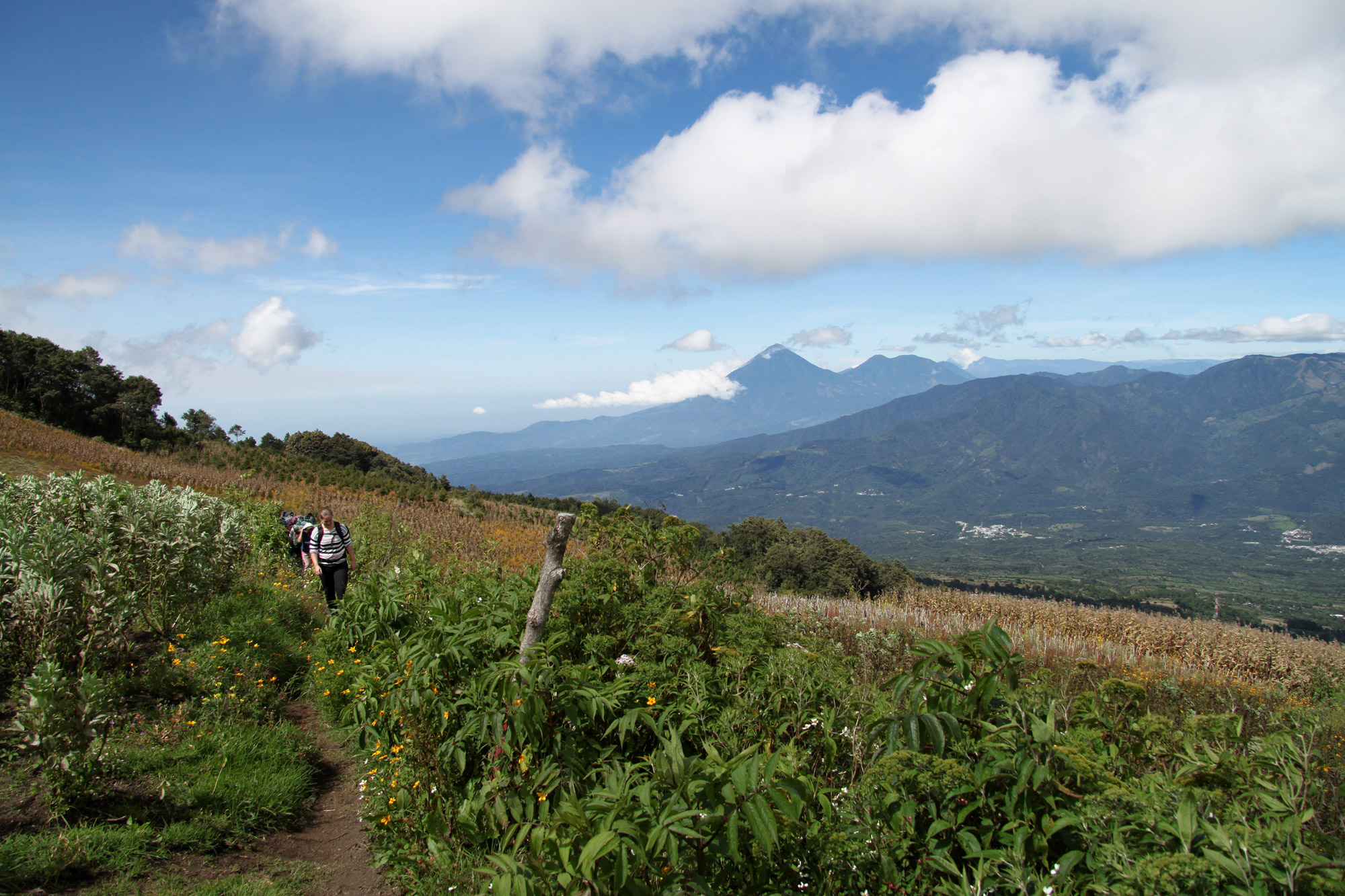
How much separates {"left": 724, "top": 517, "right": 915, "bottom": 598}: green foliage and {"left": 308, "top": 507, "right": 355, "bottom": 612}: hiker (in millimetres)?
13351

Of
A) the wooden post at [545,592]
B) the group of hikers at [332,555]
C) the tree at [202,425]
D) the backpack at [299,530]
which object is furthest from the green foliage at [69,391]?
the wooden post at [545,592]

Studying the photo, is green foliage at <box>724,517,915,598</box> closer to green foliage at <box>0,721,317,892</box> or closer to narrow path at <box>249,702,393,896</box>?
narrow path at <box>249,702,393,896</box>

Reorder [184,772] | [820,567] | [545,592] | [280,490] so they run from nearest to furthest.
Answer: [545,592]
[184,772]
[280,490]
[820,567]

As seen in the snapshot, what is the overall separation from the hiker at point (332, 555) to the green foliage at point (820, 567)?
526 inches

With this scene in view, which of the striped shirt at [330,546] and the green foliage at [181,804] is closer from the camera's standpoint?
the green foliage at [181,804]

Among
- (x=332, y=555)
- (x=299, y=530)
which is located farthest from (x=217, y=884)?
(x=299, y=530)

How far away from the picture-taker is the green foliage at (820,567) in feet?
69.8

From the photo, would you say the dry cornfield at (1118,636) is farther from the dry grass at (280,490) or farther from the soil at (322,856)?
the soil at (322,856)

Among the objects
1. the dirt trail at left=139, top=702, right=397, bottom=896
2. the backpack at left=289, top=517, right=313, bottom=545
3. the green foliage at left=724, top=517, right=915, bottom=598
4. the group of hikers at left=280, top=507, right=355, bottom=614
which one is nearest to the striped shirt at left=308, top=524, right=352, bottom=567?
the group of hikers at left=280, top=507, right=355, bottom=614

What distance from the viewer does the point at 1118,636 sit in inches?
536

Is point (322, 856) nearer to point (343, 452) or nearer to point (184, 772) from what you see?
point (184, 772)

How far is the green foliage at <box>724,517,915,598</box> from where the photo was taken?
21266mm

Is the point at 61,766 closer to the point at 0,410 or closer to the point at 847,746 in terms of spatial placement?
the point at 847,746

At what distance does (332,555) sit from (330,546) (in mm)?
124
